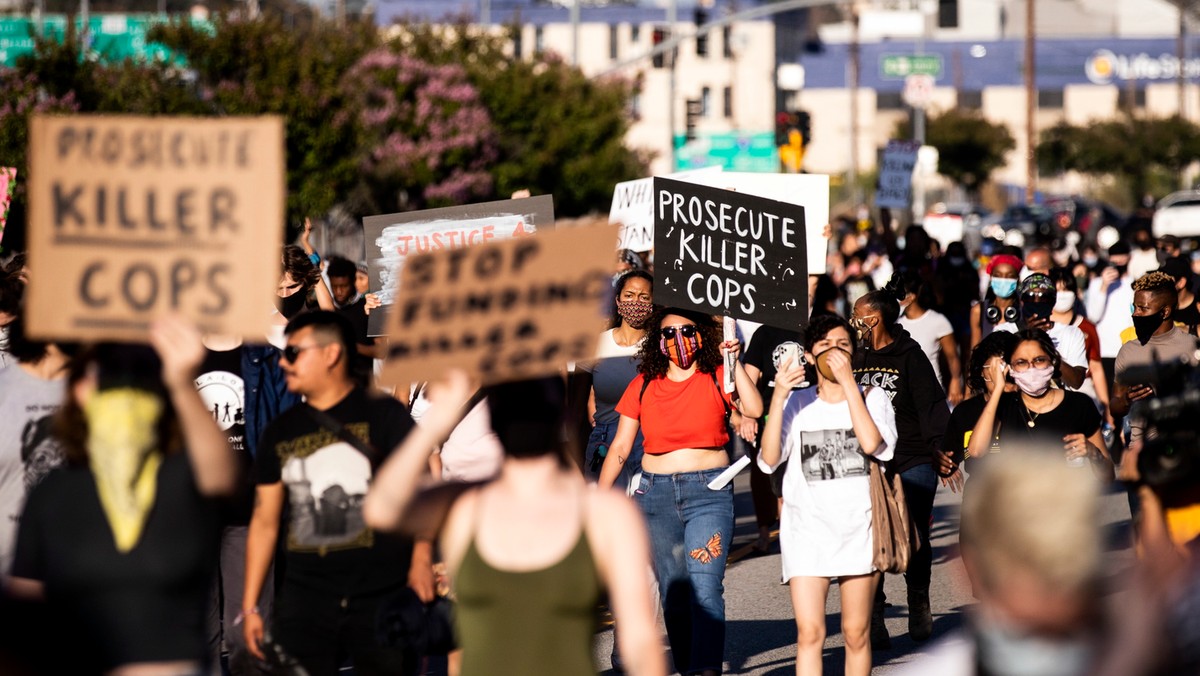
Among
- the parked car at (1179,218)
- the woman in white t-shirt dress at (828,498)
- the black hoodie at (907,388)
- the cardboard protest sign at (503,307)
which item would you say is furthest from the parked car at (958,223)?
the cardboard protest sign at (503,307)

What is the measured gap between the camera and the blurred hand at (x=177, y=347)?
16.1 ft

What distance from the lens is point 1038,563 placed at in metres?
3.56

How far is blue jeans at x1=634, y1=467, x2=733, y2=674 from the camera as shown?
8016mm

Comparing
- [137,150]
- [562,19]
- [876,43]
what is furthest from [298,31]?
[876,43]

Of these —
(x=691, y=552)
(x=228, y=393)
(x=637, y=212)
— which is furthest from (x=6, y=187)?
(x=691, y=552)

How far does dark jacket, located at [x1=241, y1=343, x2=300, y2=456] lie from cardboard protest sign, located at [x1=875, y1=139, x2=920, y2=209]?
1595cm

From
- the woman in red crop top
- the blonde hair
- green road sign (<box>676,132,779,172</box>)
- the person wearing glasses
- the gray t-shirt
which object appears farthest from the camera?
green road sign (<box>676,132,779,172</box>)

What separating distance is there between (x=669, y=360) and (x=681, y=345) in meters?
0.09

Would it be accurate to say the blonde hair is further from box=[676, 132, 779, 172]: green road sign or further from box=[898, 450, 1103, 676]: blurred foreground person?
box=[676, 132, 779, 172]: green road sign

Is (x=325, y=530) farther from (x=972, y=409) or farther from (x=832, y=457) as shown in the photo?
(x=972, y=409)

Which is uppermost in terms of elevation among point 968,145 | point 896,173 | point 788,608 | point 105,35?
point 968,145

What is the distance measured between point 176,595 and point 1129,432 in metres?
5.98

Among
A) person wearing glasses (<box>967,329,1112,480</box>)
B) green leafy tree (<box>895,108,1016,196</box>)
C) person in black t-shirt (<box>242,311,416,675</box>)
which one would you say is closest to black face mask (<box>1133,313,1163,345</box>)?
person wearing glasses (<box>967,329,1112,480</box>)

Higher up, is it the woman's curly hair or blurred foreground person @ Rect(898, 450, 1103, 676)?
the woman's curly hair
